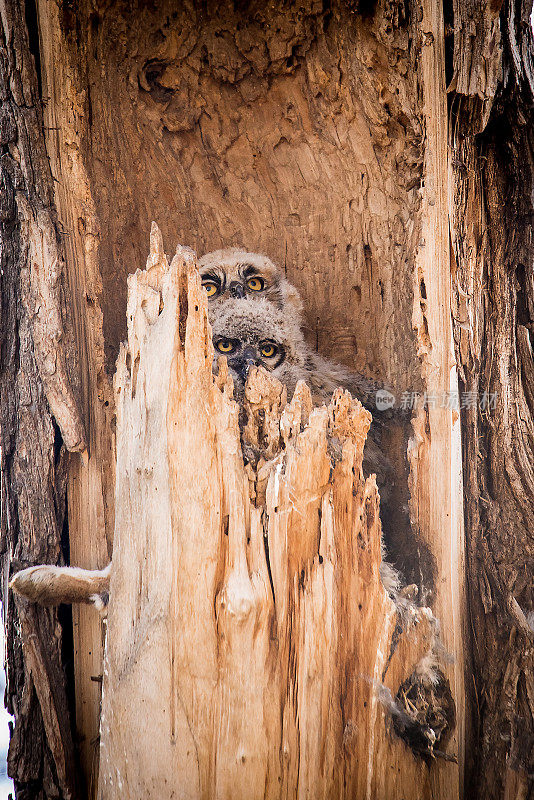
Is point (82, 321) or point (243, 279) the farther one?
point (243, 279)

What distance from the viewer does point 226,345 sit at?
2959mm

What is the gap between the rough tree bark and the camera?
2.19 meters

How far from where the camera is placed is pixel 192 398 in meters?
1.98

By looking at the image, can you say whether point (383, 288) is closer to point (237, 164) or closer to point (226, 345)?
point (226, 345)

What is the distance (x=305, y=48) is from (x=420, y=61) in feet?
2.20

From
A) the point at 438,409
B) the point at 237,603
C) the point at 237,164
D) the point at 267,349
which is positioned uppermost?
the point at 237,164

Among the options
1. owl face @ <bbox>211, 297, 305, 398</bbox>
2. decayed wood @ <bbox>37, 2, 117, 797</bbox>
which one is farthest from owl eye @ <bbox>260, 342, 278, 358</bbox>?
decayed wood @ <bbox>37, 2, 117, 797</bbox>

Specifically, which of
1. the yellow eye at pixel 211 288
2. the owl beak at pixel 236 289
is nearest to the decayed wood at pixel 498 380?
the owl beak at pixel 236 289

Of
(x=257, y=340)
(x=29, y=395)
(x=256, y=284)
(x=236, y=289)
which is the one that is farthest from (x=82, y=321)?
(x=256, y=284)

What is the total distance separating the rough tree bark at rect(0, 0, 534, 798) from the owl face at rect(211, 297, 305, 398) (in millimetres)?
483

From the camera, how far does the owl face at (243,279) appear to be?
10.5 feet

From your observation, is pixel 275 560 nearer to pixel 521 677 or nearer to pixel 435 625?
pixel 435 625

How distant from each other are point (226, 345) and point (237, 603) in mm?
1404

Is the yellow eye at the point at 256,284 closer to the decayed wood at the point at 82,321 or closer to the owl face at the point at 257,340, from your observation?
the owl face at the point at 257,340
